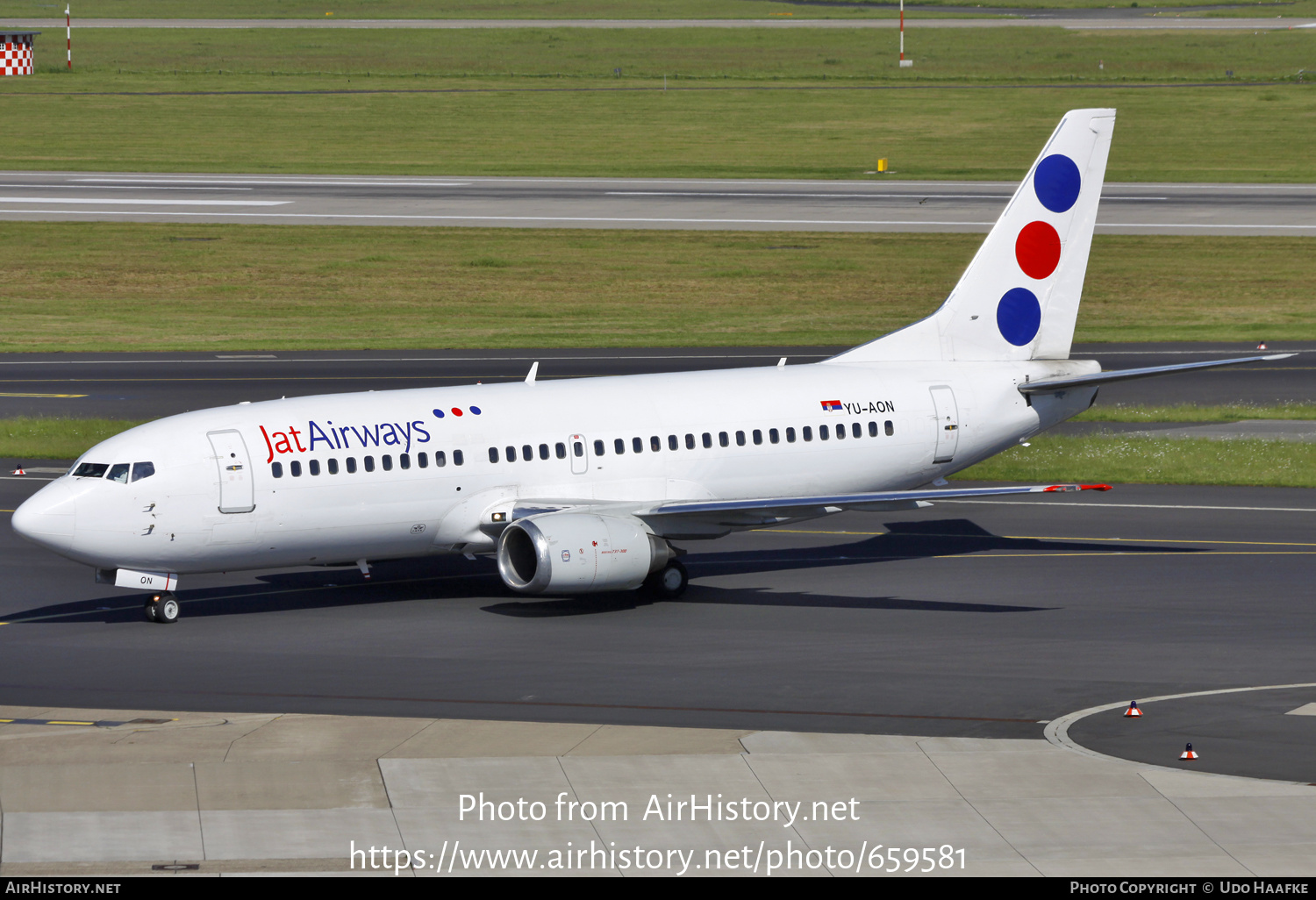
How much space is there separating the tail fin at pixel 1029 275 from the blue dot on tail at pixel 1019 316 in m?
0.02

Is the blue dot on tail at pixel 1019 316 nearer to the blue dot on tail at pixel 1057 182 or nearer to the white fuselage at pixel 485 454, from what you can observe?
the white fuselage at pixel 485 454

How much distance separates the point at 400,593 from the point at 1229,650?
16405mm

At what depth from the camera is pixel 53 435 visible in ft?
166

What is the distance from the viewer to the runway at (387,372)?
5659 centimetres

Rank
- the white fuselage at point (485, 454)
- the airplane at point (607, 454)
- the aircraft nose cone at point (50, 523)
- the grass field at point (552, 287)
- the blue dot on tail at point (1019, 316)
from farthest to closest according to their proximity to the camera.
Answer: the grass field at point (552, 287) → the blue dot on tail at point (1019, 316) → the airplane at point (607, 454) → the white fuselage at point (485, 454) → the aircraft nose cone at point (50, 523)

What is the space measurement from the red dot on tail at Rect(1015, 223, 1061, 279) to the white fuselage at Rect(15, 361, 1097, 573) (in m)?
2.23

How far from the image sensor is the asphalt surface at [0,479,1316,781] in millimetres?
26625

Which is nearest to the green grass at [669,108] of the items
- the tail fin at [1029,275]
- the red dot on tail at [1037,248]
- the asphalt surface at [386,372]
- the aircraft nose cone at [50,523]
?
the asphalt surface at [386,372]

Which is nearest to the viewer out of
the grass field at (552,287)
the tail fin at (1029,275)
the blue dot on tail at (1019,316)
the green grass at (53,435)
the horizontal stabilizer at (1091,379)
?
the horizontal stabilizer at (1091,379)

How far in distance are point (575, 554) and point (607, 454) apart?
3.42m

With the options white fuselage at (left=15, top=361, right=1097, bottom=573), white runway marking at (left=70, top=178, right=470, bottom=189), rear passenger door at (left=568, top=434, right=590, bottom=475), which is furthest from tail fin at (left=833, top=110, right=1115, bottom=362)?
white runway marking at (left=70, top=178, right=470, bottom=189)

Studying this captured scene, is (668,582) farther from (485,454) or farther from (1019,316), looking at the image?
(1019,316)

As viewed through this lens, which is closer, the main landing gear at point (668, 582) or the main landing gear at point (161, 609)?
the main landing gear at point (161, 609)
